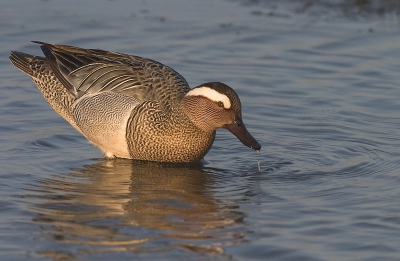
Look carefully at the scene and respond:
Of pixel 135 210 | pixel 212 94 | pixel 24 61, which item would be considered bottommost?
pixel 135 210

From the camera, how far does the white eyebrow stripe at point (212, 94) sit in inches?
308

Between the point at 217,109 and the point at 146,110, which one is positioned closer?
the point at 217,109

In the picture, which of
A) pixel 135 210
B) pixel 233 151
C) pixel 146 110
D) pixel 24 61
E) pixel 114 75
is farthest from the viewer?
pixel 24 61

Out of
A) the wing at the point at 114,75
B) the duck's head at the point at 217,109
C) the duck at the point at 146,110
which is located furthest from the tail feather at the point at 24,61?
the duck's head at the point at 217,109

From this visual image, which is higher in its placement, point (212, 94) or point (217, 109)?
point (212, 94)

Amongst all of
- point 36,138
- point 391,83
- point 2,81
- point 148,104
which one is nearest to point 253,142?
point 148,104

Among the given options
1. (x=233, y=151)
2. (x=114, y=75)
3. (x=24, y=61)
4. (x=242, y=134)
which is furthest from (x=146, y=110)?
(x=24, y=61)

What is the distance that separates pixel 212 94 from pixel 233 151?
101 cm

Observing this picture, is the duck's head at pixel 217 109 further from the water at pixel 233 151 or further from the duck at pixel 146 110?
the water at pixel 233 151

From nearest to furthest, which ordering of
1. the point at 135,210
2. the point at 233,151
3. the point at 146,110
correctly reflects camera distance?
1. the point at 135,210
2. the point at 146,110
3. the point at 233,151

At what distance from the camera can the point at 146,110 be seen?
8102 mm

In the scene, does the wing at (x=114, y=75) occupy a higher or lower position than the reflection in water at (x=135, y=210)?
higher

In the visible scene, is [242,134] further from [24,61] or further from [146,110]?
[24,61]

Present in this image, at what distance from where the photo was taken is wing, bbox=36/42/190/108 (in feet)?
27.0
